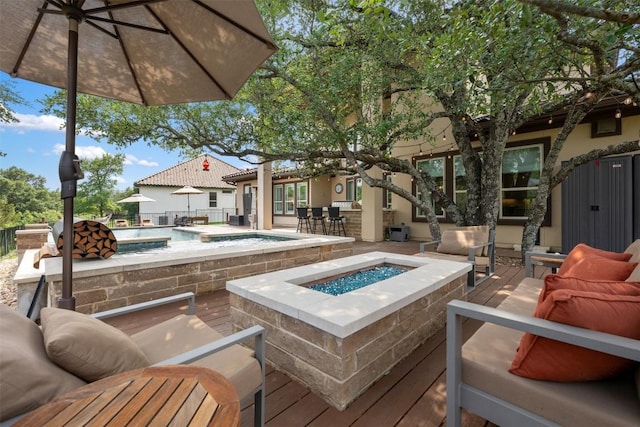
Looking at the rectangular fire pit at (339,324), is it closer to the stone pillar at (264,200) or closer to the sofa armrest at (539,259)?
the sofa armrest at (539,259)

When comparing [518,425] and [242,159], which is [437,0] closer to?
[242,159]

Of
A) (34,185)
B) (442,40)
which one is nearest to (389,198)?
(442,40)

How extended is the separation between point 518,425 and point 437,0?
18.2ft

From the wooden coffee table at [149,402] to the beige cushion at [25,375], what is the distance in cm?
4

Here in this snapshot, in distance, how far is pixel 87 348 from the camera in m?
1.05

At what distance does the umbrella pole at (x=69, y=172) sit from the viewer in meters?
1.67

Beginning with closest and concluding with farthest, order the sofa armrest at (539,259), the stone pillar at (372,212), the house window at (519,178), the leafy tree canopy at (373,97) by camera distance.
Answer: the sofa armrest at (539,259) < the leafy tree canopy at (373,97) < the house window at (519,178) < the stone pillar at (372,212)

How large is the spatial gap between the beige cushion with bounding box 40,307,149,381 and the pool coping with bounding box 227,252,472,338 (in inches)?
37.9

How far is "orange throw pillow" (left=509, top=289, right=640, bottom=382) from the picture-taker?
1184 millimetres

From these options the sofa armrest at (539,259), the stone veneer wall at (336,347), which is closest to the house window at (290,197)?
the sofa armrest at (539,259)

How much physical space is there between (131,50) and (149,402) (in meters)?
2.75

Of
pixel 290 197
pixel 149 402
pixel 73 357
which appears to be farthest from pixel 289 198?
pixel 149 402

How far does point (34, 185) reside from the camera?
25000 mm

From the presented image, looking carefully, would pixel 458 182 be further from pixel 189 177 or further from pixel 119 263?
pixel 189 177
